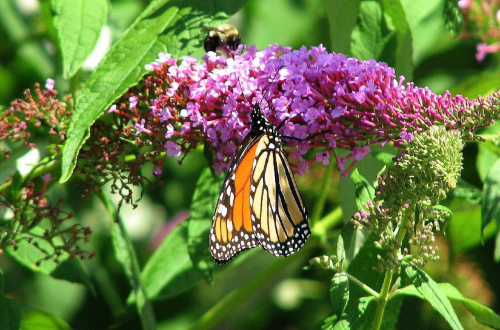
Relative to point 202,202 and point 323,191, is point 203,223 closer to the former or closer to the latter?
point 202,202

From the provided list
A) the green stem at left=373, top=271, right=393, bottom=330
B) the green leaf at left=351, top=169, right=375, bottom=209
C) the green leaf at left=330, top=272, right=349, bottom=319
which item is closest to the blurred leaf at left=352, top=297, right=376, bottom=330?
the green stem at left=373, top=271, right=393, bottom=330

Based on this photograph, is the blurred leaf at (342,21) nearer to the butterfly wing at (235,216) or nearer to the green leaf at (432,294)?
the butterfly wing at (235,216)

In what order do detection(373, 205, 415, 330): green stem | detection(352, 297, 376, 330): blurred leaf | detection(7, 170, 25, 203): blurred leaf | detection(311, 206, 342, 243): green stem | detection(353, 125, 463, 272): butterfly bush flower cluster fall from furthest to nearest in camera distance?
detection(311, 206, 342, 243): green stem, detection(7, 170, 25, 203): blurred leaf, detection(352, 297, 376, 330): blurred leaf, detection(373, 205, 415, 330): green stem, detection(353, 125, 463, 272): butterfly bush flower cluster

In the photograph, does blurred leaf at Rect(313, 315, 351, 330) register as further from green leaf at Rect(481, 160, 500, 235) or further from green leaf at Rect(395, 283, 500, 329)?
green leaf at Rect(481, 160, 500, 235)

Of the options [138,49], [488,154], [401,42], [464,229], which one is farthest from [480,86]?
[138,49]

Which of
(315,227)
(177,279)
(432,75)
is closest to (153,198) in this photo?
(177,279)

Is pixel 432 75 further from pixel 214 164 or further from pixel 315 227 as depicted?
pixel 214 164

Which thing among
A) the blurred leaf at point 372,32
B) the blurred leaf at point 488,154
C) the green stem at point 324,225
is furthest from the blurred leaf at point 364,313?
the blurred leaf at point 372,32
